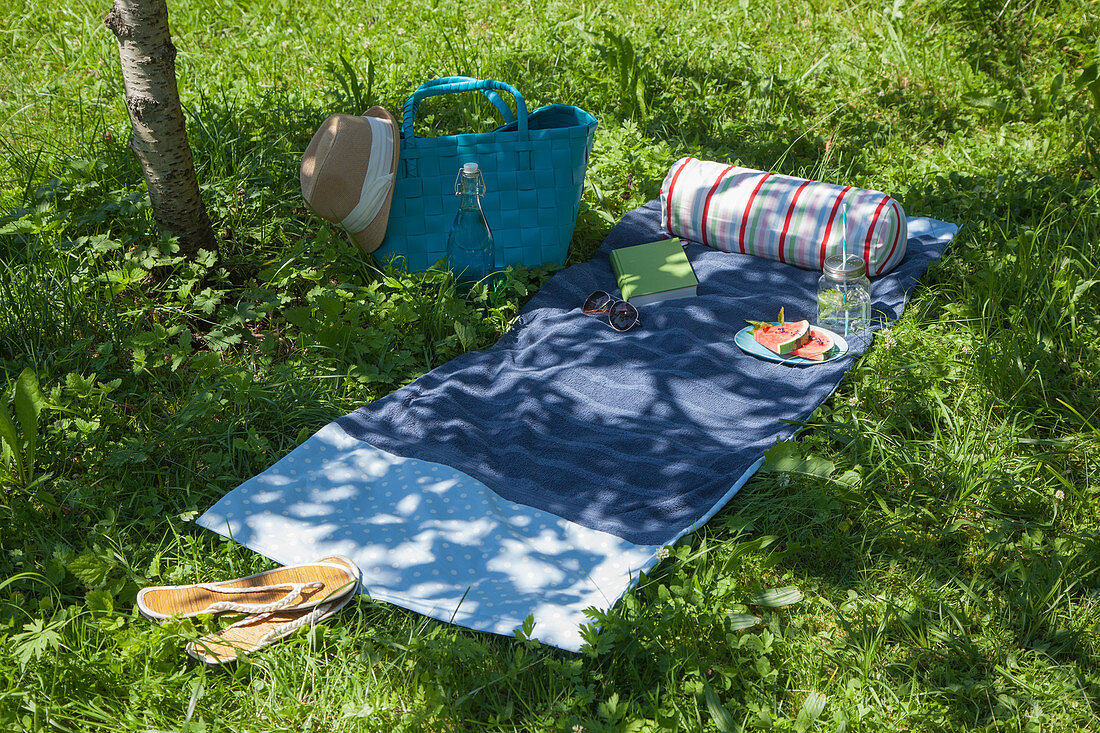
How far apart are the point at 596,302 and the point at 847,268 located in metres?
1.08

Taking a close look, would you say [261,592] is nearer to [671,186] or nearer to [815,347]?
[815,347]

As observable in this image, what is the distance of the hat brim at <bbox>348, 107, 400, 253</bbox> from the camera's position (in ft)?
11.9

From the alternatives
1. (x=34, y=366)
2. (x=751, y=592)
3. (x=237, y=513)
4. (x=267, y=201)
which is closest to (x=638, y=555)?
(x=751, y=592)

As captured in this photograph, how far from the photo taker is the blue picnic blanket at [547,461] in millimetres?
2482

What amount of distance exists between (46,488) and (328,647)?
3.79 ft

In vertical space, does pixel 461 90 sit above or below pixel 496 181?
above

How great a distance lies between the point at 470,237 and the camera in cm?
375

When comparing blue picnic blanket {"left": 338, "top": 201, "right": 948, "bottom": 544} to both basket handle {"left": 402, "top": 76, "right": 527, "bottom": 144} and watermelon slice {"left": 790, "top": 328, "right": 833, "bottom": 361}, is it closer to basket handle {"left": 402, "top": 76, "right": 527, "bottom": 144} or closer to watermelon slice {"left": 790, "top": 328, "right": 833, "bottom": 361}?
watermelon slice {"left": 790, "top": 328, "right": 833, "bottom": 361}

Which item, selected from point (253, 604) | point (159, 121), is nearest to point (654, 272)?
point (159, 121)

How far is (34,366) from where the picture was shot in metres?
2.98

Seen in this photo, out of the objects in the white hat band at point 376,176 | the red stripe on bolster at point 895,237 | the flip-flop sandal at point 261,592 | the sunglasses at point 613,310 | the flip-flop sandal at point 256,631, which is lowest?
the flip-flop sandal at point 256,631

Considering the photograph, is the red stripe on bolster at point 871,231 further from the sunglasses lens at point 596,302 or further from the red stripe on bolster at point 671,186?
the sunglasses lens at point 596,302

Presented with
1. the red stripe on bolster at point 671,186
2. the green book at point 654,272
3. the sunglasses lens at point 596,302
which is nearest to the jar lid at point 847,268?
the green book at point 654,272

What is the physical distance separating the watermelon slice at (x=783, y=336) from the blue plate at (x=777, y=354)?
0.02 m
